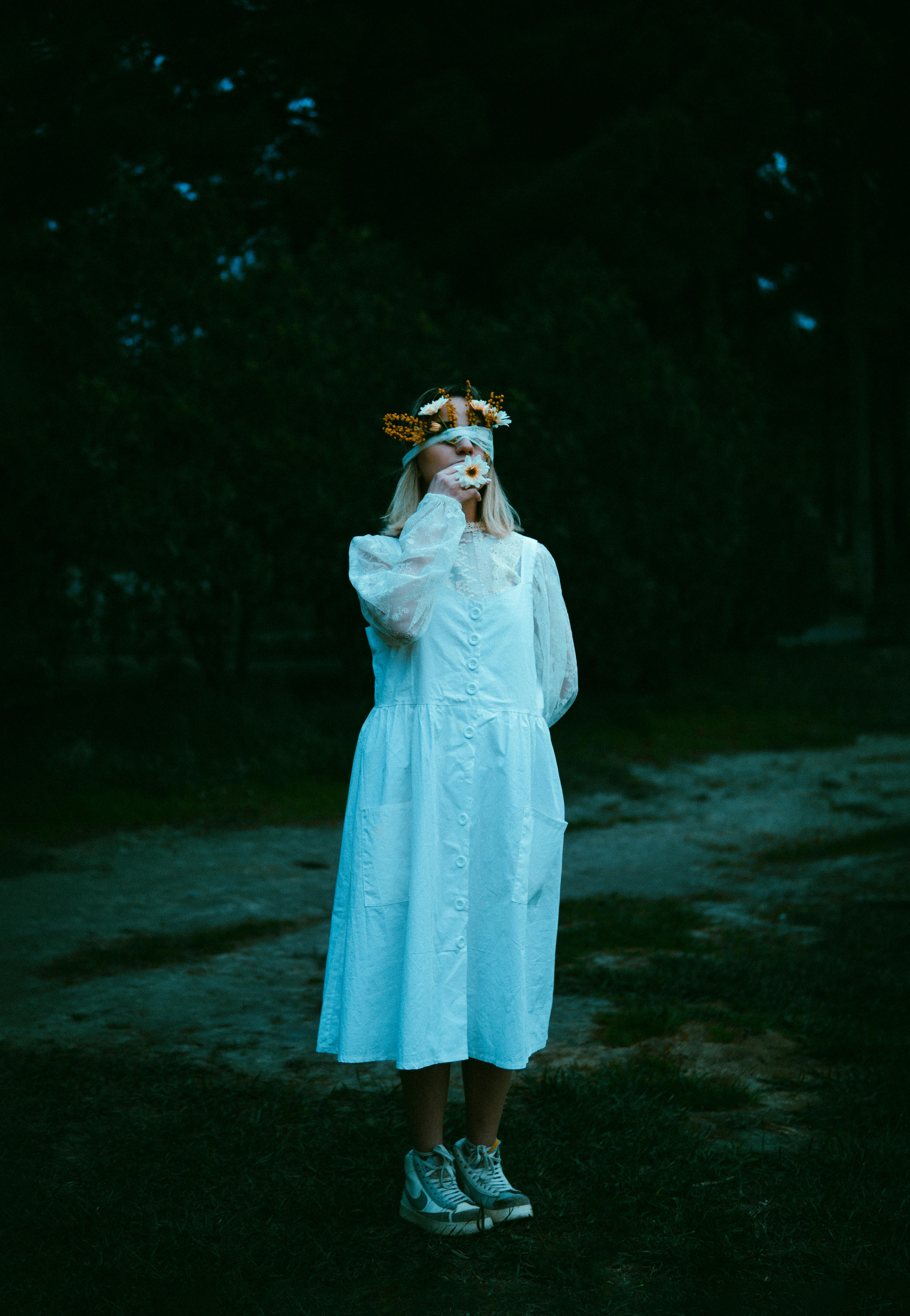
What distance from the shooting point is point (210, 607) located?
9.11m

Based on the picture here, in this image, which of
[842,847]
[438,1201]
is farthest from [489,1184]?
[842,847]

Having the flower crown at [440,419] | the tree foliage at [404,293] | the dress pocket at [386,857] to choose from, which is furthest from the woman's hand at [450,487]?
the tree foliage at [404,293]

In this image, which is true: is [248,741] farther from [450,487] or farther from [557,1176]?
[450,487]

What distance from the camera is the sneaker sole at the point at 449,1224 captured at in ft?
9.32

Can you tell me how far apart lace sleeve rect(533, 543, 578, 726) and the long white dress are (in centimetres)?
12

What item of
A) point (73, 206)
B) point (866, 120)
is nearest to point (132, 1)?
point (73, 206)

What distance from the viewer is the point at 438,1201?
2.87m

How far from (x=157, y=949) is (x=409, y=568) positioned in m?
3.01

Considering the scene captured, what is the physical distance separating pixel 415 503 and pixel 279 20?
11.6 m

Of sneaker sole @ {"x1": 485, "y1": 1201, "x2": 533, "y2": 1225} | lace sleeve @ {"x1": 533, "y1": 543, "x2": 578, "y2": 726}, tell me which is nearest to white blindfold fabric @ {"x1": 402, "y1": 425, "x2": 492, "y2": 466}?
lace sleeve @ {"x1": 533, "y1": 543, "x2": 578, "y2": 726}

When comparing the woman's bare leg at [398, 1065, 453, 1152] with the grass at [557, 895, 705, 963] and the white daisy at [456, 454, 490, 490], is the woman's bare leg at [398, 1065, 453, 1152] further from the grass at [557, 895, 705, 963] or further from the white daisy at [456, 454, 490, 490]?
the grass at [557, 895, 705, 963]

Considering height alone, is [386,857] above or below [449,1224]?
above

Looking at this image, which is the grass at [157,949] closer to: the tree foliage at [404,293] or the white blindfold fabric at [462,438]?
the tree foliage at [404,293]

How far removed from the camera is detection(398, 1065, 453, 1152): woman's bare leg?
2.88 meters
